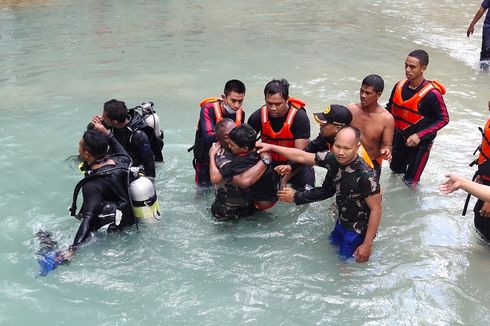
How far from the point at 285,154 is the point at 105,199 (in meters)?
1.67

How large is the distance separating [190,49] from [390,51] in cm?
517

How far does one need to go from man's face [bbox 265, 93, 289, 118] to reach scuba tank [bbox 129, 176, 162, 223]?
133 centimetres

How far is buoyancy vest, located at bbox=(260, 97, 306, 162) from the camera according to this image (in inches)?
180

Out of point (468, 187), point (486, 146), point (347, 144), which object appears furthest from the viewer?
point (486, 146)

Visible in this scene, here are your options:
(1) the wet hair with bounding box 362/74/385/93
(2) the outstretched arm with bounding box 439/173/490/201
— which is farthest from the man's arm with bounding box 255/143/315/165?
(2) the outstretched arm with bounding box 439/173/490/201

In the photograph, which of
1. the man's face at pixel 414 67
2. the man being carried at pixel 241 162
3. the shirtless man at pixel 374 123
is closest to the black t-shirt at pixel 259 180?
the man being carried at pixel 241 162

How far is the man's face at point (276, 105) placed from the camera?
4.37m

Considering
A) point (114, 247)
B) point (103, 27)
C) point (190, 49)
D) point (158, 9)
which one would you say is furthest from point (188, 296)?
point (158, 9)

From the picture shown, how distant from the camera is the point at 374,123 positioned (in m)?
4.65

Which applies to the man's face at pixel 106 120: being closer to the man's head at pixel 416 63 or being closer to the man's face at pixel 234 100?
the man's face at pixel 234 100

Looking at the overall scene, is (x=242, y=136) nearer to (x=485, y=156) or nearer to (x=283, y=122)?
(x=283, y=122)

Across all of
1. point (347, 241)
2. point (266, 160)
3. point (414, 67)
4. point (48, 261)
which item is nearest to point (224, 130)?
point (266, 160)

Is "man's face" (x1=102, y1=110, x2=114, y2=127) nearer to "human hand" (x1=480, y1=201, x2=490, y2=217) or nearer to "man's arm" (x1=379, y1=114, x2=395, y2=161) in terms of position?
"man's arm" (x1=379, y1=114, x2=395, y2=161)

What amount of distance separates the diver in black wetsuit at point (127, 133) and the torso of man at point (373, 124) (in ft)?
7.18
